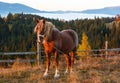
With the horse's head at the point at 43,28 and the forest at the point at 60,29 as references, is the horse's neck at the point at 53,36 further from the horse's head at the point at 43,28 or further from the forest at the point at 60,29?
the forest at the point at 60,29

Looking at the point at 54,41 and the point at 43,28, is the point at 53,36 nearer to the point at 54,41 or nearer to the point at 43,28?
the point at 54,41

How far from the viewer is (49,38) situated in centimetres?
903

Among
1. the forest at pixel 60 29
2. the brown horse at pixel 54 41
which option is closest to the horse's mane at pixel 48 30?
the brown horse at pixel 54 41

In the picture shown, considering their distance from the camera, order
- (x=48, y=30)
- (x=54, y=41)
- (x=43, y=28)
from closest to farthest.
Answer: (x=43, y=28)
(x=48, y=30)
(x=54, y=41)

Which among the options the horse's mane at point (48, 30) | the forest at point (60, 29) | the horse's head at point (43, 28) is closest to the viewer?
the horse's head at point (43, 28)

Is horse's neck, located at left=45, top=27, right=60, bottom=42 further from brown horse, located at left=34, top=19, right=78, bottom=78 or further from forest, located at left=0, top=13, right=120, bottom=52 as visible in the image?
forest, located at left=0, top=13, right=120, bottom=52

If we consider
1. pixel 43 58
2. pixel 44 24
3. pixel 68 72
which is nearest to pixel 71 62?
pixel 68 72

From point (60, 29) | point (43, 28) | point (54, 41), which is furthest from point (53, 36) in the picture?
point (60, 29)

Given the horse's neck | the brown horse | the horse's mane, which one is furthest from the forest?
the horse's mane

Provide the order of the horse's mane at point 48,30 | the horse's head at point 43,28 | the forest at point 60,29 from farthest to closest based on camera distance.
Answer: the forest at point 60,29 → the horse's mane at point 48,30 → the horse's head at point 43,28

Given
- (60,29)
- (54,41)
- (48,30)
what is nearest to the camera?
(48,30)

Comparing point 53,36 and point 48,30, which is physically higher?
point 48,30

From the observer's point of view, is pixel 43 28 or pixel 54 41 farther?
pixel 54 41

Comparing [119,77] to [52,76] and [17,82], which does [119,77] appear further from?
[17,82]
